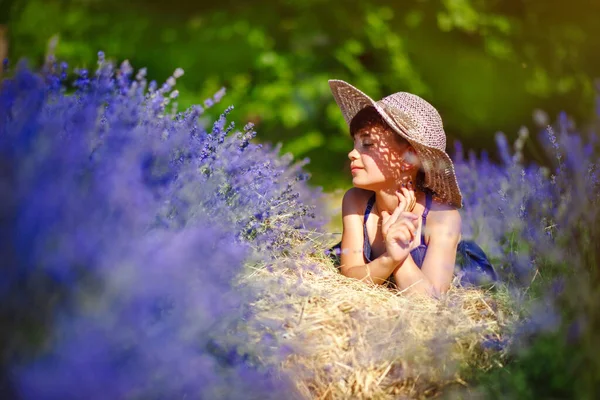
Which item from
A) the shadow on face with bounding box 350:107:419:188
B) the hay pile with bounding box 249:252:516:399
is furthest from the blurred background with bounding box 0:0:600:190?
the hay pile with bounding box 249:252:516:399

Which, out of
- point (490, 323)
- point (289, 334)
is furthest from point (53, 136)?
point (490, 323)

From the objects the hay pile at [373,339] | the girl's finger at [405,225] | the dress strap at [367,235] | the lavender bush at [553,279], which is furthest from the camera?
the dress strap at [367,235]

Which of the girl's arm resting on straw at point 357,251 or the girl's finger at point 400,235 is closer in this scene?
the girl's finger at point 400,235

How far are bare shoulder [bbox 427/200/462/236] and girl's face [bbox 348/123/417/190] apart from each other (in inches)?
7.5

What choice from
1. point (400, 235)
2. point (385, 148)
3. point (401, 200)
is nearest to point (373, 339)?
point (400, 235)

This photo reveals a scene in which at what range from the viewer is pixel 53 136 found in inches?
47.9

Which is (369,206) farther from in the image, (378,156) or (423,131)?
(423,131)

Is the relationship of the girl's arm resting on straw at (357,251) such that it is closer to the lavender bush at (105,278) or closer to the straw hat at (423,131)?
the straw hat at (423,131)

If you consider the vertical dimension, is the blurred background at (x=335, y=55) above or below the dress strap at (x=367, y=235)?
above

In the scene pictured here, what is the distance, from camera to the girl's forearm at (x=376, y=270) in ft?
6.93

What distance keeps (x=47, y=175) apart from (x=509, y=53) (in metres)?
3.36

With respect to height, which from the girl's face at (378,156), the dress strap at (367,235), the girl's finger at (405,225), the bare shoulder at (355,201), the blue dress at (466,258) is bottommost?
the blue dress at (466,258)

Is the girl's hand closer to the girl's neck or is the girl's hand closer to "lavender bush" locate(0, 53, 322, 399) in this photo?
the girl's neck

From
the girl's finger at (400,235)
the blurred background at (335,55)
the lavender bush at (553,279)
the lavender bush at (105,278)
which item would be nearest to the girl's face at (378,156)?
the girl's finger at (400,235)
